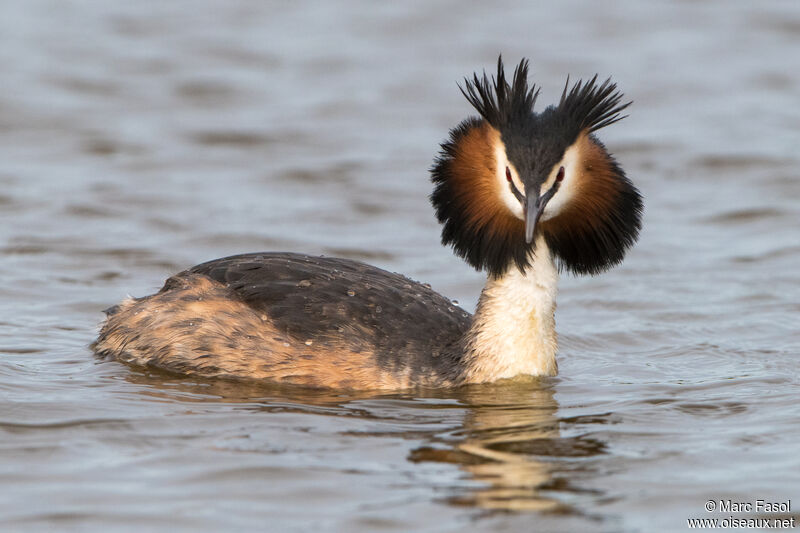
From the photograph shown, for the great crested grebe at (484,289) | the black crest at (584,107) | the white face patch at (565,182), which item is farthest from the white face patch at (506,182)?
the black crest at (584,107)

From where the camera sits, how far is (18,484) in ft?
24.6

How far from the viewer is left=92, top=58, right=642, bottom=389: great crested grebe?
918cm

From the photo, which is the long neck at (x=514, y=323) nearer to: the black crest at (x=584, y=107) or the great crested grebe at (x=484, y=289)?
the great crested grebe at (x=484, y=289)

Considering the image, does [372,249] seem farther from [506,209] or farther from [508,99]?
[508,99]

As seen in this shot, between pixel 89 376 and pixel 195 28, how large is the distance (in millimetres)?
12479

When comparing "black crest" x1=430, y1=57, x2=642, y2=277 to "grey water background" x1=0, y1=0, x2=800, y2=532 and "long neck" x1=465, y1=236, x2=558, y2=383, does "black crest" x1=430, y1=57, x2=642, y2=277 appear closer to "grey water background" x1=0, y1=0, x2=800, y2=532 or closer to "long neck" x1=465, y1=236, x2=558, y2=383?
"long neck" x1=465, y1=236, x2=558, y2=383

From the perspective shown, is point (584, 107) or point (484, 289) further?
point (484, 289)

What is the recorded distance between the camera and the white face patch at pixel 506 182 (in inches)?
355

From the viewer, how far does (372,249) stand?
45.5 feet

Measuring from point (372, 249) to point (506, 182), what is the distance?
4.82 m

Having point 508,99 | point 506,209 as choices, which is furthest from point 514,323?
point 508,99

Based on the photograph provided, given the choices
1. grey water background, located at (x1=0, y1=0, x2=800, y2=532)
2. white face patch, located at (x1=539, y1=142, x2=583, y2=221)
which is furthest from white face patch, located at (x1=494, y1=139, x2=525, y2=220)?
grey water background, located at (x1=0, y1=0, x2=800, y2=532)

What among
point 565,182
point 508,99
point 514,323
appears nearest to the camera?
point 565,182

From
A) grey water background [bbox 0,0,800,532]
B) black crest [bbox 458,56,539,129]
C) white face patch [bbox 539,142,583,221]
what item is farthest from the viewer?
black crest [bbox 458,56,539,129]
